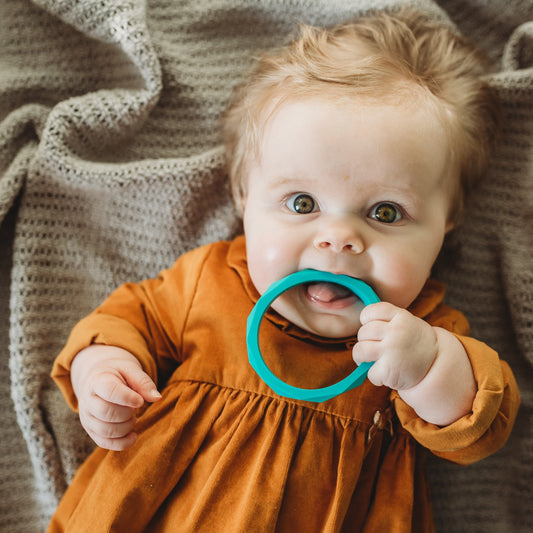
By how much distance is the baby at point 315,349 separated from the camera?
34.9 inches

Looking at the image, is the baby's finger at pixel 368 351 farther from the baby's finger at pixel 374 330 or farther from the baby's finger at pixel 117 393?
the baby's finger at pixel 117 393

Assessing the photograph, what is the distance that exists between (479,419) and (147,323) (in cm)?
58

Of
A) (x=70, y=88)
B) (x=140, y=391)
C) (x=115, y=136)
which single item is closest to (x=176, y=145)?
(x=115, y=136)

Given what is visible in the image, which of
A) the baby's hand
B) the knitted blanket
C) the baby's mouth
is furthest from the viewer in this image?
the knitted blanket

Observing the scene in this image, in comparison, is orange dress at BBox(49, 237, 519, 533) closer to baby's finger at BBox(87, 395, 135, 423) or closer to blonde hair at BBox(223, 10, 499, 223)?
baby's finger at BBox(87, 395, 135, 423)

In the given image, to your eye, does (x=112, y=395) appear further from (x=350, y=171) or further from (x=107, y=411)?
(x=350, y=171)

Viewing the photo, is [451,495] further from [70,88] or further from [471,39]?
[70,88]

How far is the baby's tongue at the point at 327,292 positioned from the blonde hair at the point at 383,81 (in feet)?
0.81

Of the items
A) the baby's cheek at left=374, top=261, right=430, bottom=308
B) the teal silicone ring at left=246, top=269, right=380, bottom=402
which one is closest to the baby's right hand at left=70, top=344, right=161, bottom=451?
the teal silicone ring at left=246, top=269, right=380, bottom=402

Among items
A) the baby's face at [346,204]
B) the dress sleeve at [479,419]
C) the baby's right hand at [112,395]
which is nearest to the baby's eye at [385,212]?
the baby's face at [346,204]

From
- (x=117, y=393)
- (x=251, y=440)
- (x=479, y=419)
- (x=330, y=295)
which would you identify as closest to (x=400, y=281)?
(x=330, y=295)

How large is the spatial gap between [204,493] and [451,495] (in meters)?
0.58

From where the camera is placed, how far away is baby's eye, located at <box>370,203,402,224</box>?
3.07ft

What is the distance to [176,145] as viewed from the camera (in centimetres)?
124
